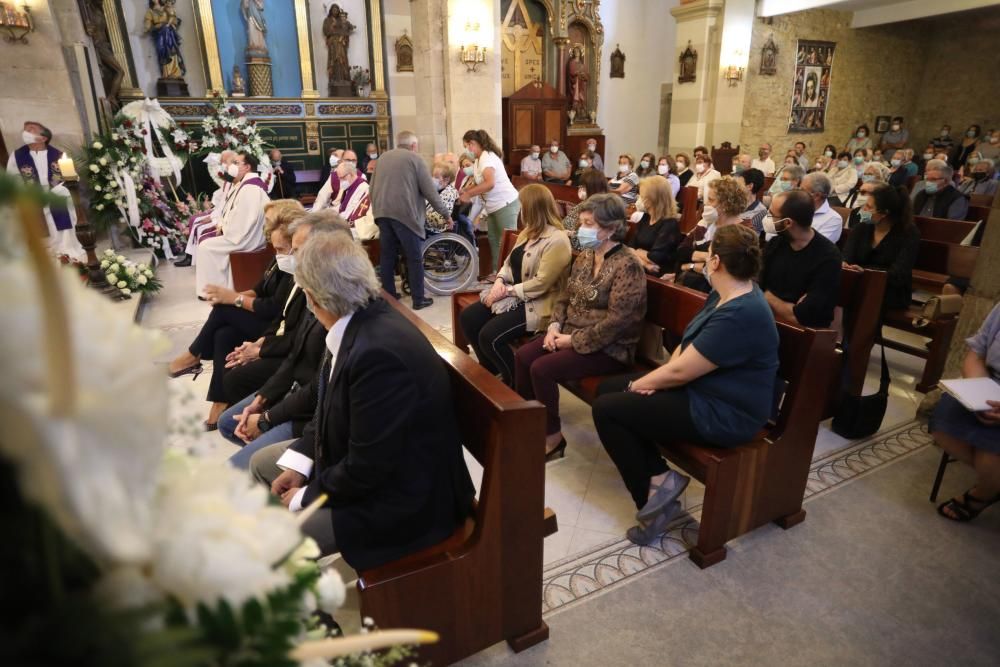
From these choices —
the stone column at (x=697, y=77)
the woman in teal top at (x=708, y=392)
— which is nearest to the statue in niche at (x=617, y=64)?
the stone column at (x=697, y=77)

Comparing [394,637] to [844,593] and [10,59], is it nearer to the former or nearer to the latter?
[844,593]

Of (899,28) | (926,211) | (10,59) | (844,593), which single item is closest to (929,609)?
(844,593)

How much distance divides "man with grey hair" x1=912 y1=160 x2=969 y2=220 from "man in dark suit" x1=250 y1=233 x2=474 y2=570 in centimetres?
548

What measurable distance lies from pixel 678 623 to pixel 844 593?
0.65 meters

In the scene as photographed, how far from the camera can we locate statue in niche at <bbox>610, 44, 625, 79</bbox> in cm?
1253

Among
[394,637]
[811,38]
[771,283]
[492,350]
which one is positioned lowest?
[492,350]

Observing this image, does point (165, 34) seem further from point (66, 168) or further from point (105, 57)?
point (66, 168)

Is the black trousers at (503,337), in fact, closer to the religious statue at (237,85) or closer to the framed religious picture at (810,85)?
the religious statue at (237,85)

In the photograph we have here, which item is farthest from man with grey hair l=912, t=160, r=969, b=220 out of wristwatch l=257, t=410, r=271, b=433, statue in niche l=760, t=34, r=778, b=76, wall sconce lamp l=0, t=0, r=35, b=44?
wall sconce lamp l=0, t=0, r=35, b=44

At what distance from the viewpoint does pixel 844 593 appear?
2199 millimetres

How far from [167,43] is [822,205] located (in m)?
9.89

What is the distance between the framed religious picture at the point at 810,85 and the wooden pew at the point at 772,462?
12.5 meters

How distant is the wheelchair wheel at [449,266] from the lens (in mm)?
5898

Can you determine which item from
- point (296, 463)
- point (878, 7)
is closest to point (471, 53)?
point (296, 463)
